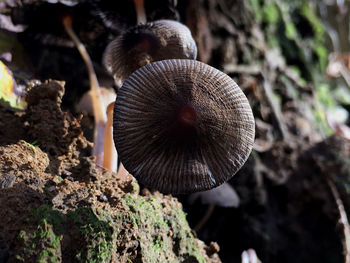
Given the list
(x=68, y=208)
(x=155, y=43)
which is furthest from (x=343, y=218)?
(x=68, y=208)

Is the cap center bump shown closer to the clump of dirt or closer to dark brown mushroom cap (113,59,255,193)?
dark brown mushroom cap (113,59,255,193)

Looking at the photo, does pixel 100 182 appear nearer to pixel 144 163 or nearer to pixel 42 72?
pixel 144 163

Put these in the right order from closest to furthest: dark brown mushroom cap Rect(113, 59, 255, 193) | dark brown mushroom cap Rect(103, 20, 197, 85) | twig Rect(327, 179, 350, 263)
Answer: dark brown mushroom cap Rect(113, 59, 255, 193)
dark brown mushroom cap Rect(103, 20, 197, 85)
twig Rect(327, 179, 350, 263)

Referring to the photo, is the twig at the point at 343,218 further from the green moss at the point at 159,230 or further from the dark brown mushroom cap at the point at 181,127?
the dark brown mushroom cap at the point at 181,127

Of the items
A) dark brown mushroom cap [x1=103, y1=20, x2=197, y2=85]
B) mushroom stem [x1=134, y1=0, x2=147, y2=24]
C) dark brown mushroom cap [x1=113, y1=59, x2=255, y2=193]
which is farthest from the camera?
mushroom stem [x1=134, y1=0, x2=147, y2=24]


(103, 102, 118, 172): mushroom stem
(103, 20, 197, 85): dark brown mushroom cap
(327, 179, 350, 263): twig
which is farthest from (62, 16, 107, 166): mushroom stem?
(327, 179, 350, 263): twig

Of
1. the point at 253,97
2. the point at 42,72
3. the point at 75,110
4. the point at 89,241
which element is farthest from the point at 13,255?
the point at 253,97

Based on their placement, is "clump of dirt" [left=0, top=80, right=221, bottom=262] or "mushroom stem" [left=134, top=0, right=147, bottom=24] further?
"mushroom stem" [left=134, top=0, right=147, bottom=24]
